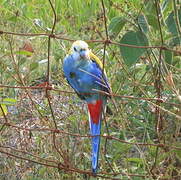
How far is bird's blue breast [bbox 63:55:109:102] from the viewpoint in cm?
177

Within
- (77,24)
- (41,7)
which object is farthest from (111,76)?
(41,7)

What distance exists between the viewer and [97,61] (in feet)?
5.88

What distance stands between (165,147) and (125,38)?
0.40 m

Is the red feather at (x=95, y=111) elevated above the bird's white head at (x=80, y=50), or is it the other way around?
the bird's white head at (x=80, y=50)

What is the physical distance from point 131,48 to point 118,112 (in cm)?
30

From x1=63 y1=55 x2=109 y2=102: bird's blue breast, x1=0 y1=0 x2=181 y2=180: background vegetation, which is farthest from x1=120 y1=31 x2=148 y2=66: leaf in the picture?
x1=63 y1=55 x2=109 y2=102: bird's blue breast

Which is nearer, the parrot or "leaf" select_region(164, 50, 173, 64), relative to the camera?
the parrot

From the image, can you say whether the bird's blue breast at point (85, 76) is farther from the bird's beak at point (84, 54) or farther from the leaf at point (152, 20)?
the leaf at point (152, 20)

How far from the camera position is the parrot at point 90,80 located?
1.75 m

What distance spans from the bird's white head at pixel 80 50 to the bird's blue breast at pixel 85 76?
2cm

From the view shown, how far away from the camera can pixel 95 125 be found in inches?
69.9

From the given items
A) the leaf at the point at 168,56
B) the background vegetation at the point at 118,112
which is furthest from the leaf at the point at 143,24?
the leaf at the point at 168,56

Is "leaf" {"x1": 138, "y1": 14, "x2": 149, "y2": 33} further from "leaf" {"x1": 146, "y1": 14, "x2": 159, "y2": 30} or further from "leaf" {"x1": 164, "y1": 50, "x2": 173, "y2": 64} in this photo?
"leaf" {"x1": 164, "y1": 50, "x2": 173, "y2": 64}

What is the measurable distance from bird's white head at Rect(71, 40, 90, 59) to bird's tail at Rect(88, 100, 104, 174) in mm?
169
